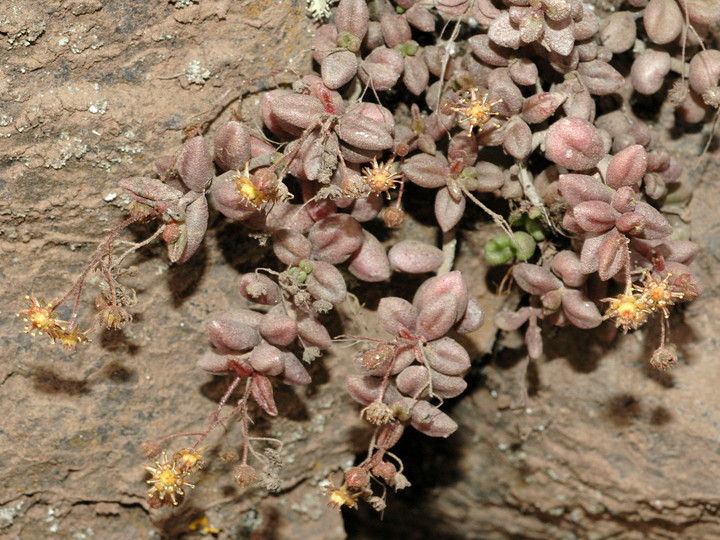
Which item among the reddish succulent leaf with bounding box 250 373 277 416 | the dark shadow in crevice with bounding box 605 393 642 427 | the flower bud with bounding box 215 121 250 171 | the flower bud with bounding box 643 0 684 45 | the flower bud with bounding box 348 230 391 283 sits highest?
the flower bud with bounding box 643 0 684 45

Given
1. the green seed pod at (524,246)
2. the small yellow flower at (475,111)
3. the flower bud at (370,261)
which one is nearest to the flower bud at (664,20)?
the small yellow flower at (475,111)

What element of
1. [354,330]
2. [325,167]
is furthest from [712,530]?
[325,167]

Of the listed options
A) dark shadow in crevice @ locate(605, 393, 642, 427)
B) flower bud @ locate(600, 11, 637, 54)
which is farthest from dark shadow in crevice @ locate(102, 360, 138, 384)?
flower bud @ locate(600, 11, 637, 54)

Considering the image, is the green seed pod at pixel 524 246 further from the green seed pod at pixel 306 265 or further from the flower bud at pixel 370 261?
the green seed pod at pixel 306 265

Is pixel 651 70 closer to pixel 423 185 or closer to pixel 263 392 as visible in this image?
pixel 423 185

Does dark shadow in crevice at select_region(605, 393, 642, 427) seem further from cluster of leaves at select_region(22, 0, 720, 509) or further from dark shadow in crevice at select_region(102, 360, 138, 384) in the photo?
Result: dark shadow in crevice at select_region(102, 360, 138, 384)

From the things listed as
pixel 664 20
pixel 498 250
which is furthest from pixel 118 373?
pixel 664 20

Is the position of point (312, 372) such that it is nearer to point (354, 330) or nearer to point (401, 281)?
point (354, 330)

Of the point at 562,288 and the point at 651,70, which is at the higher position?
the point at 651,70
